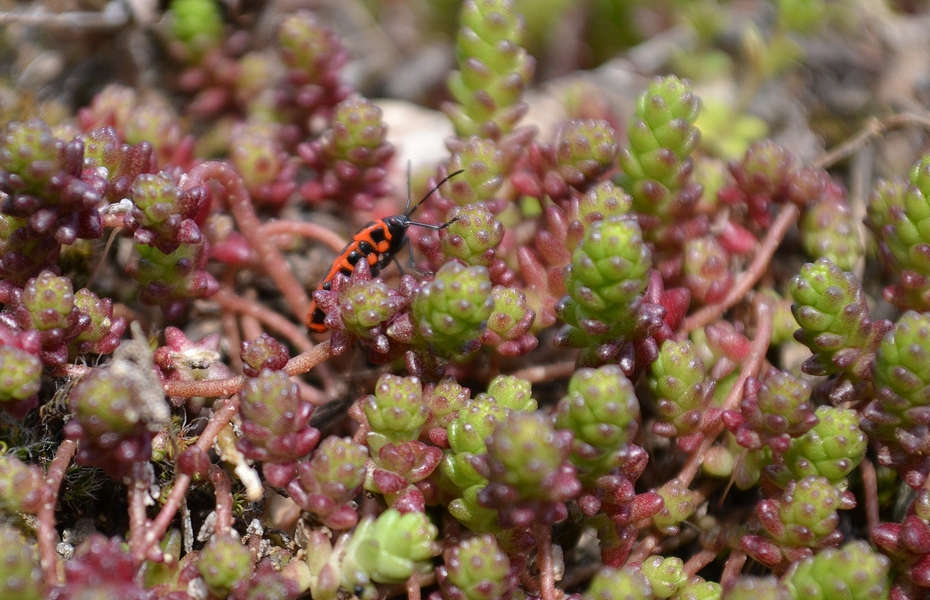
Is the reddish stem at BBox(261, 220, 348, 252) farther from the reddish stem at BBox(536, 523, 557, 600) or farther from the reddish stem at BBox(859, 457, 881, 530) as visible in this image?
the reddish stem at BBox(859, 457, 881, 530)

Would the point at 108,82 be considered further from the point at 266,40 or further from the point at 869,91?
the point at 869,91

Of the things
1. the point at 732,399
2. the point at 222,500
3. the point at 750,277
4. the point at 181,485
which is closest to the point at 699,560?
the point at 732,399

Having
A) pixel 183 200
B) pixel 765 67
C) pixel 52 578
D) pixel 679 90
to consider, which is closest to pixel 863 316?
pixel 679 90

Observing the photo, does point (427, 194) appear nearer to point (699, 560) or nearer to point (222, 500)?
point (222, 500)

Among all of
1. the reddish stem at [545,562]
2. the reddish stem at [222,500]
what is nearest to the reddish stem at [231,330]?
the reddish stem at [222,500]

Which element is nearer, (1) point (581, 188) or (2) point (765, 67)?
(1) point (581, 188)

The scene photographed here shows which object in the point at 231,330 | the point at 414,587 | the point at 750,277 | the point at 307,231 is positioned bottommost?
the point at 414,587
